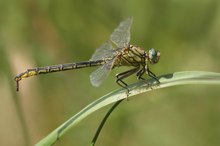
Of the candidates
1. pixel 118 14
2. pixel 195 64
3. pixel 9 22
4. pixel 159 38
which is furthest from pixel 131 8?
pixel 9 22

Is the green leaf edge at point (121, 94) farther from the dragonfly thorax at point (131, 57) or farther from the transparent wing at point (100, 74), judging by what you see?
the dragonfly thorax at point (131, 57)

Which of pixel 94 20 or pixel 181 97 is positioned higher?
pixel 94 20

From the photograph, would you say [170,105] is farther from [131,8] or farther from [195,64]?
[131,8]

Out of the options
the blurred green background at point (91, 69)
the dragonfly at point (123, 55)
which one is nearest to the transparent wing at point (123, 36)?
the dragonfly at point (123, 55)

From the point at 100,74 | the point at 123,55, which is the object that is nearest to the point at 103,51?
the point at 123,55

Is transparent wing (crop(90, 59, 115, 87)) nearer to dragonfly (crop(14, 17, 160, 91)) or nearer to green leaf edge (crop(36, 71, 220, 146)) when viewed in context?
dragonfly (crop(14, 17, 160, 91))

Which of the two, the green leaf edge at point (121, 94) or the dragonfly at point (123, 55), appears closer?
the green leaf edge at point (121, 94)
